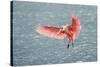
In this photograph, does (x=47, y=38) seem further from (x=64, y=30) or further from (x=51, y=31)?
(x=64, y=30)

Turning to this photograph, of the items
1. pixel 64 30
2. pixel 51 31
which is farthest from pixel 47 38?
pixel 64 30

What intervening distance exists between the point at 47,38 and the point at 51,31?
89 millimetres

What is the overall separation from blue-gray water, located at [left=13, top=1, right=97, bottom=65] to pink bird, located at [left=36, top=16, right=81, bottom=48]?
43 millimetres

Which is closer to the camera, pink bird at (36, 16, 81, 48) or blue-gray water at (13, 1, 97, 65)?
blue-gray water at (13, 1, 97, 65)

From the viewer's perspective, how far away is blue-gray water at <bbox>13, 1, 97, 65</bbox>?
2.41 m

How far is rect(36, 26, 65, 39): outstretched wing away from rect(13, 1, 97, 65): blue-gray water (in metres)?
A: 0.04

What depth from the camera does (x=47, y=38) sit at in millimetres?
2531

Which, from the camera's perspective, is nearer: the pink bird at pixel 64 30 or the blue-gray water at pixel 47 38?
the blue-gray water at pixel 47 38

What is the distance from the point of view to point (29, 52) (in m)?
2.45

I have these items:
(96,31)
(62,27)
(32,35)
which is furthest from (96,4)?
(32,35)

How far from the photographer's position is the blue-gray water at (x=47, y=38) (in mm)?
2414

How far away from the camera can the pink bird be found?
253 centimetres

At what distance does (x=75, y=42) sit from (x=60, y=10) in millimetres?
394

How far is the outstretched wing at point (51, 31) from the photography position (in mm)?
2511
